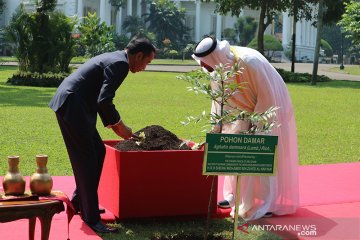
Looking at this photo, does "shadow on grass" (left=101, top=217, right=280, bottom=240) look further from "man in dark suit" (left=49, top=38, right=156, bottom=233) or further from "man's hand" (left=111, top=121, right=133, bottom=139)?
"man's hand" (left=111, top=121, right=133, bottom=139)

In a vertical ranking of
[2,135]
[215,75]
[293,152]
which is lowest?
[2,135]

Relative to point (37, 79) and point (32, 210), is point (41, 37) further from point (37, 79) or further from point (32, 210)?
point (32, 210)

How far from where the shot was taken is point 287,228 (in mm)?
5949

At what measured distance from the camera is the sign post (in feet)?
15.3

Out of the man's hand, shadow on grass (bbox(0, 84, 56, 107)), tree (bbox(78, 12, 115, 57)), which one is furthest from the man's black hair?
tree (bbox(78, 12, 115, 57))

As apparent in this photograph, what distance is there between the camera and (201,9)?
101 m

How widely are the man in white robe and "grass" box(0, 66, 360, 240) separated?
35 cm

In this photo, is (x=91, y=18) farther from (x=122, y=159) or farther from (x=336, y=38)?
(x=336, y=38)

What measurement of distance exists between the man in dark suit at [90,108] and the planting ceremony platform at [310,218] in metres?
0.33

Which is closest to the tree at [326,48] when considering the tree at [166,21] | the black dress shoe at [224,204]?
the tree at [166,21]

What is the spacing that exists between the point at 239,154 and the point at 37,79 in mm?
22426

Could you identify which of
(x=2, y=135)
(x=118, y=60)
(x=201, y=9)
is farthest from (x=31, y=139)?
(x=201, y=9)

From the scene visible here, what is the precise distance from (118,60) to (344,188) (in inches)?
131

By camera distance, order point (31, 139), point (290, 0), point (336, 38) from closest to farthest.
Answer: point (31, 139)
point (290, 0)
point (336, 38)
